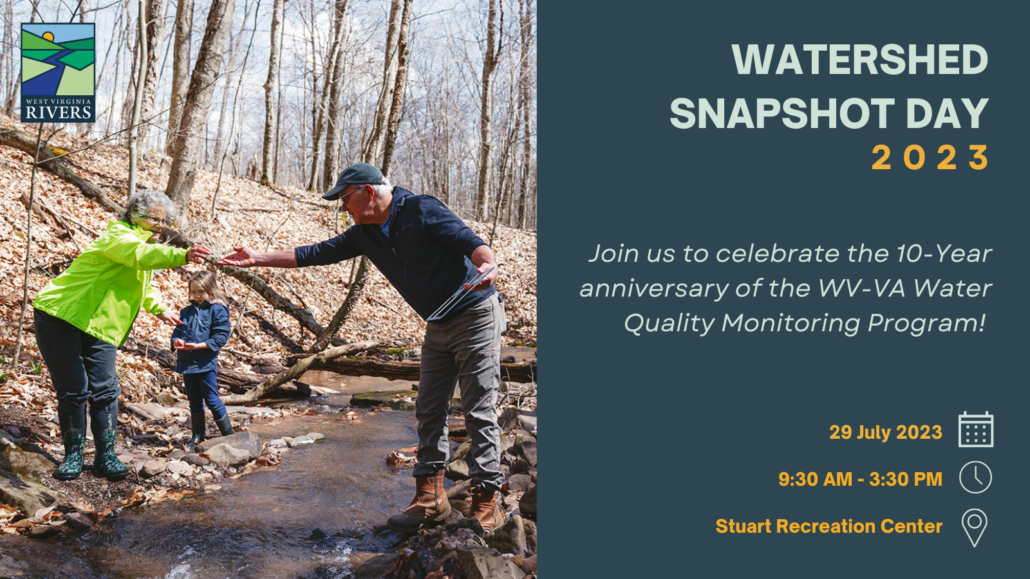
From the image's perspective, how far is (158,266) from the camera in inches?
172

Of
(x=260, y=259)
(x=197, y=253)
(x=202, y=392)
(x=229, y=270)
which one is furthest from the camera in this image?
(x=229, y=270)

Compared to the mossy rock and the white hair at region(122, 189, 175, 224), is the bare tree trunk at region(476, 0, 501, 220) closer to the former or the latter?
the mossy rock

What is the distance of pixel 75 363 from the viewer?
14.8 feet

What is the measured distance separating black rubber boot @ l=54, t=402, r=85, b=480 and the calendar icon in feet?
16.6

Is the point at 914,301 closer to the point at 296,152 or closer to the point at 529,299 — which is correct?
the point at 529,299

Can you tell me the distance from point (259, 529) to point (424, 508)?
3.42ft

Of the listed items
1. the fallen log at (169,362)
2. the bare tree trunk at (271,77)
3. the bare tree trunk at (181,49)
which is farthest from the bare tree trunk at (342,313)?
the bare tree trunk at (271,77)

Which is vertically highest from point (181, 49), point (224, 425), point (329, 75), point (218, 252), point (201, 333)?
point (329, 75)

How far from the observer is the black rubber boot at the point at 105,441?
4.65 meters

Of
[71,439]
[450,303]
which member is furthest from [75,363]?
[450,303]

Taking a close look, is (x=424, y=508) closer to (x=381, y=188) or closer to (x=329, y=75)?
(x=381, y=188)

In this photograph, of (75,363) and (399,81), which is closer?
(75,363)

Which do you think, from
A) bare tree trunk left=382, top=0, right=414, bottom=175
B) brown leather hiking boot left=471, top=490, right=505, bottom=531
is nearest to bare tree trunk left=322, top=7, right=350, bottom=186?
bare tree trunk left=382, top=0, right=414, bottom=175

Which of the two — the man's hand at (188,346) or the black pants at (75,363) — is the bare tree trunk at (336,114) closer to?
the man's hand at (188,346)
